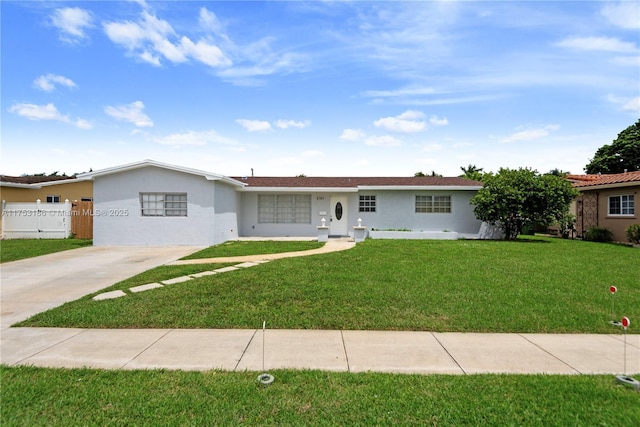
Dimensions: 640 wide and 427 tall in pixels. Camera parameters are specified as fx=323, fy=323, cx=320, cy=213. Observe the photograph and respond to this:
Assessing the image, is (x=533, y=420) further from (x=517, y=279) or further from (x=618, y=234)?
(x=618, y=234)

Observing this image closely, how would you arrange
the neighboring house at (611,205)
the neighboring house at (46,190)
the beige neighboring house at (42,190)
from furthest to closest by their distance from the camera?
the neighboring house at (46,190), the beige neighboring house at (42,190), the neighboring house at (611,205)

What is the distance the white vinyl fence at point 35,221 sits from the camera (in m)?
17.2

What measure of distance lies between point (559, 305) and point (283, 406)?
18.8ft

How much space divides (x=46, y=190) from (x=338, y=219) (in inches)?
738

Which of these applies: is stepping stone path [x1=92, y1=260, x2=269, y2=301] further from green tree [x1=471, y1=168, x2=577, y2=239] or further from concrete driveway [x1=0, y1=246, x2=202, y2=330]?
green tree [x1=471, y1=168, x2=577, y2=239]

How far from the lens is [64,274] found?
8797 millimetres

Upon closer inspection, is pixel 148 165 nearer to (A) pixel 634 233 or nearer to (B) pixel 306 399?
(B) pixel 306 399

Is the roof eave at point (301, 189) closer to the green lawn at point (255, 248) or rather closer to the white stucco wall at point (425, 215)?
the white stucco wall at point (425, 215)

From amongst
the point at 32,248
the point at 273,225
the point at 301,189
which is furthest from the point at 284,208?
the point at 32,248

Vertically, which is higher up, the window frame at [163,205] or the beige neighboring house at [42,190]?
the beige neighboring house at [42,190]

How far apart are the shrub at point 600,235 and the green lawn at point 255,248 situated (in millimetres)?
14241

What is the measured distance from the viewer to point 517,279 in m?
7.84

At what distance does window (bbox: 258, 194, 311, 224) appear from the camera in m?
18.2

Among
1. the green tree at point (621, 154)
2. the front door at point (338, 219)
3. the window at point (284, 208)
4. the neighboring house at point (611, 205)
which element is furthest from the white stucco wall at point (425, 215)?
the green tree at point (621, 154)
